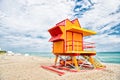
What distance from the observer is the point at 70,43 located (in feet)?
38.4

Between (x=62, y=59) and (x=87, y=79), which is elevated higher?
(x=62, y=59)

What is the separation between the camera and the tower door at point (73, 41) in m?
11.4

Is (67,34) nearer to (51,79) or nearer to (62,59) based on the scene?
(62,59)

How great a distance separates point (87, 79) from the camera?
764 cm

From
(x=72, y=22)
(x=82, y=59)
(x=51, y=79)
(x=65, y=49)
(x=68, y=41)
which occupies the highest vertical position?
(x=72, y=22)

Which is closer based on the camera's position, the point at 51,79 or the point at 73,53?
the point at 51,79

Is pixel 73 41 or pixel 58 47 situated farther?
pixel 58 47

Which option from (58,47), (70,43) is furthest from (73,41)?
(58,47)

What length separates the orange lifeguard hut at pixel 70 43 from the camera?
36.3 feet

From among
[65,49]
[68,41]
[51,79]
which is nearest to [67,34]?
[68,41]

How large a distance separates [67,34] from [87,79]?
493 cm

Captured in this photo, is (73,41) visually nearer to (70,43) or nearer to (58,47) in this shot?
(70,43)

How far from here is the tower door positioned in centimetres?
1145

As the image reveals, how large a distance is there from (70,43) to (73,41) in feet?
1.16
